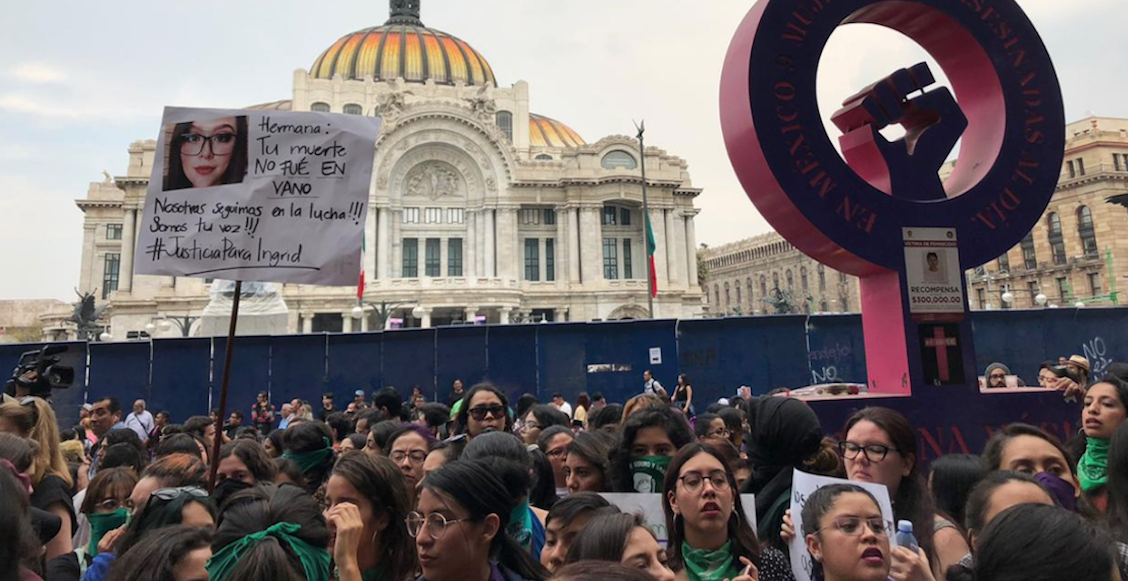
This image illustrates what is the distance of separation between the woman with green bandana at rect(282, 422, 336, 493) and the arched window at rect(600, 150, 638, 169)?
4737 cm

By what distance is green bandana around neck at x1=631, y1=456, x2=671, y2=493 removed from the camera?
429cm

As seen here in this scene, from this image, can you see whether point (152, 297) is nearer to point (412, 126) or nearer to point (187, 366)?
point (412, 126)

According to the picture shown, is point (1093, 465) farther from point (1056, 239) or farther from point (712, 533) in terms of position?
point (1056, 239)

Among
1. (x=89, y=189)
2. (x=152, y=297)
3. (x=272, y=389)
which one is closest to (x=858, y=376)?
(x=272, y=389)

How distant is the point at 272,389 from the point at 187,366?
2.26m

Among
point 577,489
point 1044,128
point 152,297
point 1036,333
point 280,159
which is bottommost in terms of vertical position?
point 577,489

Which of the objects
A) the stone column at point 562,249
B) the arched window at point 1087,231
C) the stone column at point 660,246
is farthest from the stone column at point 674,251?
the arched window at point 1087,231

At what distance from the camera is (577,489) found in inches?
181

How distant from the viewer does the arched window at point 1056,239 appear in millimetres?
55844

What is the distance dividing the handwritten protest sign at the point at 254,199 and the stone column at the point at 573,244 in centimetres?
4466

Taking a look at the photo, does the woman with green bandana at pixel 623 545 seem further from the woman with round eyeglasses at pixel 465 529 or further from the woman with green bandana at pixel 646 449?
the woman with green bandana at pixel 646 449

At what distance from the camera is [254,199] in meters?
5.41

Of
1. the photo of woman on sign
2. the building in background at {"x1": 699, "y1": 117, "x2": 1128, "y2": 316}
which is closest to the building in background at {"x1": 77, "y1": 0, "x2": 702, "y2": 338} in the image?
the building in background at {"x1": 699, "y1": 117, "x2": 1128, "y2": 316}

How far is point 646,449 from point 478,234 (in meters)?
46.0
